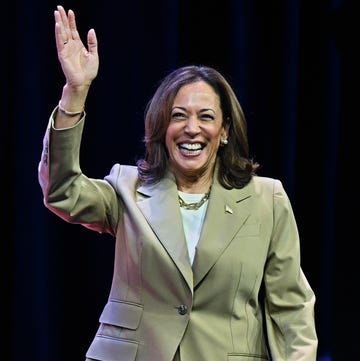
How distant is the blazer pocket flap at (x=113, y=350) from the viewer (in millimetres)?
1895

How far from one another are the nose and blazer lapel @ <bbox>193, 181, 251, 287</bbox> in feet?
0.50

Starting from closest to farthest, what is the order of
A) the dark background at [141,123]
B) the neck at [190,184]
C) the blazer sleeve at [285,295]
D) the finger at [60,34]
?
the finger at [60,34] < the blazer sleeve at [285,295] < the neck at [190,184] < the dark background at [141,123]

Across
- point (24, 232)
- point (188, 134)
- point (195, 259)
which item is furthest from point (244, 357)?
point (24, 232)

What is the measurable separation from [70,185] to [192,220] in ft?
1.05

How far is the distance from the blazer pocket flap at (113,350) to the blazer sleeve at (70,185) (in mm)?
283

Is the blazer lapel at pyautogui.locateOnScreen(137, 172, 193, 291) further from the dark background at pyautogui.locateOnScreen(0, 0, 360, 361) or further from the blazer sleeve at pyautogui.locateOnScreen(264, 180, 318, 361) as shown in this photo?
the dark background at pyautogui.locateOnScreen(0, 0, 360, 361)

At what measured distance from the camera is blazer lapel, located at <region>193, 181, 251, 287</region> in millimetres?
1923

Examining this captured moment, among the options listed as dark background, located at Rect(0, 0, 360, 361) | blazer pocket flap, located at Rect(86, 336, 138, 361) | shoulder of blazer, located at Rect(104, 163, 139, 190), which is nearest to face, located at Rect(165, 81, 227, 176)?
shoulder of blazer, located at Rect(104, 163, 139, 190)

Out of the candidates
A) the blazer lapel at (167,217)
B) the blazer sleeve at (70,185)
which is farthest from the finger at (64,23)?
the blazer lapel at (167,217)

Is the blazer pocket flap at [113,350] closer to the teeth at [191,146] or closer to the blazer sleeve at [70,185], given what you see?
the blazer sleeve at [70,185]

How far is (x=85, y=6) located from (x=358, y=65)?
3.00 ft

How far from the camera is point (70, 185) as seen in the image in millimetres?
1895

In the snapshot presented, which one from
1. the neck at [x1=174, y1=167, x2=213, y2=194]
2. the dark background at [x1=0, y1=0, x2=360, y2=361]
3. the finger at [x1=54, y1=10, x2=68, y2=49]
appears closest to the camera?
the finger at [x1=54, y1=10, x2=68, y2=49]

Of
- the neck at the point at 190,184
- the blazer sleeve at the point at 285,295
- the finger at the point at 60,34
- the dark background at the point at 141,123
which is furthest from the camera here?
the dark background at the point at 141,123
